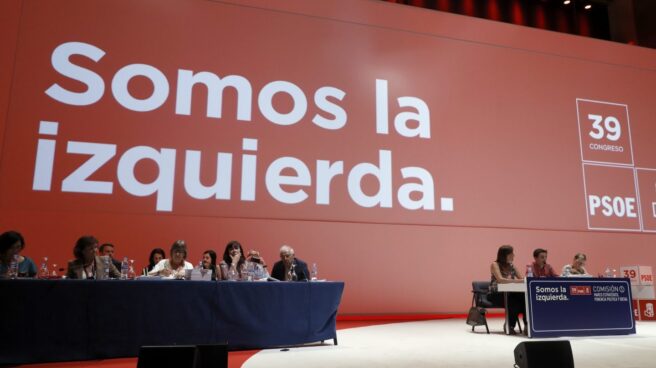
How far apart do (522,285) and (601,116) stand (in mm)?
5006

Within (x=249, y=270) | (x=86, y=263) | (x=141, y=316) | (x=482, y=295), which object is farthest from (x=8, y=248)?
(x=482, y=295)

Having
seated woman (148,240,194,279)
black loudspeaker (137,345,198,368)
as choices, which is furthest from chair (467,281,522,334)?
black loudspeaker (137,345,198,368)

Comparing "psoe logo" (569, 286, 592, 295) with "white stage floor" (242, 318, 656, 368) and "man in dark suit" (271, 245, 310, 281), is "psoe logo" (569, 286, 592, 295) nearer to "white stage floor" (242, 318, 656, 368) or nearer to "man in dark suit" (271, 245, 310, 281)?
"white stage floor" (242, 318, 656, 368)

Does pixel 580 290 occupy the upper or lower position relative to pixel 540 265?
lower

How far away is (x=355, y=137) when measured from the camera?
7.38 meters

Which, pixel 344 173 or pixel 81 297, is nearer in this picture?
pixel 81 297

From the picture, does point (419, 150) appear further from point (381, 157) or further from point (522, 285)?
point (522, 285)

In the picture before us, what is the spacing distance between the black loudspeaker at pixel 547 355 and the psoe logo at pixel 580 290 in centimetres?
313

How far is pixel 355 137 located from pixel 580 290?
11.4ft

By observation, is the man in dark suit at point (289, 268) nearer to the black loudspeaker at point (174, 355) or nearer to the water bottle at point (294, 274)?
the water bottle at point (294, 274)

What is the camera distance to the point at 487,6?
32.6ft

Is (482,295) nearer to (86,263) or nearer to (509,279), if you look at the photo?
(509,279)

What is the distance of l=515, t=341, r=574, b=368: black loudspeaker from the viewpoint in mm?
2436

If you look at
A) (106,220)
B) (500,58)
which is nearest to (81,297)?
(106,220)
